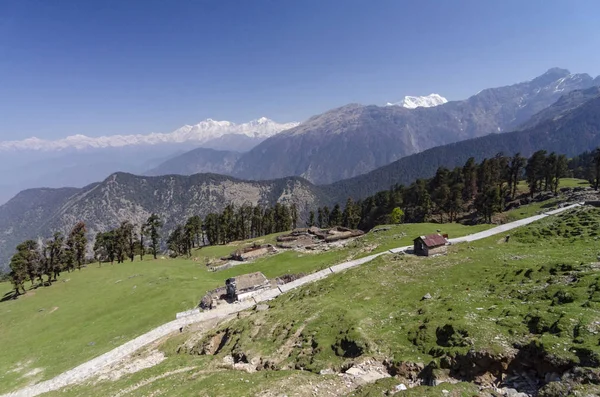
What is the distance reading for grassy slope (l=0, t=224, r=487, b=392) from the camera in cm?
4938

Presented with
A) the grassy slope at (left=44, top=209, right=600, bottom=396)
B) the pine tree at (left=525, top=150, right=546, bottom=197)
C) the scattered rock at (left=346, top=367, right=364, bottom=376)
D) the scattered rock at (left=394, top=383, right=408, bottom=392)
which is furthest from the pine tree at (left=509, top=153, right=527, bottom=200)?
the scattered rock at (left=394, top=383, right=408, bottom=392)

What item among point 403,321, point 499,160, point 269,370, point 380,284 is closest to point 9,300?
point 269,370

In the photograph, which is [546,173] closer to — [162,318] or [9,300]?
[162,318]

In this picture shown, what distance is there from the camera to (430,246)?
192ft

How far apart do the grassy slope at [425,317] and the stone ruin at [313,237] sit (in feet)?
189

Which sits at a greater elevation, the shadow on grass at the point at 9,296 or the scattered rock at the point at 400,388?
the scattered rock at the point at 400,388

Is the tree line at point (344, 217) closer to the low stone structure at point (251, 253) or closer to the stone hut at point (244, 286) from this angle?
the low stone structure at point (251, 253)

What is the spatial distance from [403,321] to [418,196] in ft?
457

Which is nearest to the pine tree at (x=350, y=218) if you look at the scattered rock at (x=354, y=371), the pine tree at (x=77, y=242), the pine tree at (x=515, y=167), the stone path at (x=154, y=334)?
the pine tree at (x=515, y=167)

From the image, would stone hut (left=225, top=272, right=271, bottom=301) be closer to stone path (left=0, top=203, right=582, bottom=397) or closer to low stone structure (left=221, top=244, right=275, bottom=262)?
stone path (left=0, top=203, right=582, bottom=397)

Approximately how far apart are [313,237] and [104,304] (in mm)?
72020

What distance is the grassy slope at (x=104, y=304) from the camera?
4938cm

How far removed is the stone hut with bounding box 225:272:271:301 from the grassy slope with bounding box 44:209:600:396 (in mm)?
13425

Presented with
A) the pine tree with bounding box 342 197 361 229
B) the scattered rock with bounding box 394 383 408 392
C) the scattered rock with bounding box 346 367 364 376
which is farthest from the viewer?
the pine tree with bounding box 342 197 361 229
